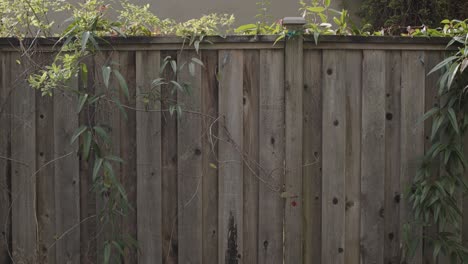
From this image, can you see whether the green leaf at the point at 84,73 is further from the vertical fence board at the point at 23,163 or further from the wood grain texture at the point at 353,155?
the wood grain texture at the point at 353,155

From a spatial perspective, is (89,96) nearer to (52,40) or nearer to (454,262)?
(52,40)

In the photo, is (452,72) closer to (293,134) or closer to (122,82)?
(293,134)

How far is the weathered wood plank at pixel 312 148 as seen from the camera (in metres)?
3.31

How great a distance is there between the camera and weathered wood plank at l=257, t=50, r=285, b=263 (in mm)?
3312

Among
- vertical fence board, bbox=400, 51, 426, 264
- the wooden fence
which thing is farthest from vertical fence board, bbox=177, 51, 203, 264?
vertical fence board, bbox=400, 51, 426, 264

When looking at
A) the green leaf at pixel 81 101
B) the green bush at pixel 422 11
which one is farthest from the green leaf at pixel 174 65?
the green bush at pixel 422 11

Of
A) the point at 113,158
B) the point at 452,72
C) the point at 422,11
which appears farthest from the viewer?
the point at 422,11

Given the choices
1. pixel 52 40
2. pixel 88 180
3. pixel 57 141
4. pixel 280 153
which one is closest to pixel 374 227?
pixel 280 153

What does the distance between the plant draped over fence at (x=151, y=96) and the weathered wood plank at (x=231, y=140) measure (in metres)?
0.19

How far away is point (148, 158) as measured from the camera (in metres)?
3.35

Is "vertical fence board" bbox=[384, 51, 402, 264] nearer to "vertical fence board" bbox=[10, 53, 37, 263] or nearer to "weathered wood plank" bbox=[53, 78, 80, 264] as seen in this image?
"weathered wood plank" bbox=[53, 78, 80, 264]

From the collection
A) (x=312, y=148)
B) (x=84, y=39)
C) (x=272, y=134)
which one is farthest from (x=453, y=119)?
(x=84, y=39)

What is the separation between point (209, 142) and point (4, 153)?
1.23 meters

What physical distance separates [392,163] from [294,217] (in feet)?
2.13
